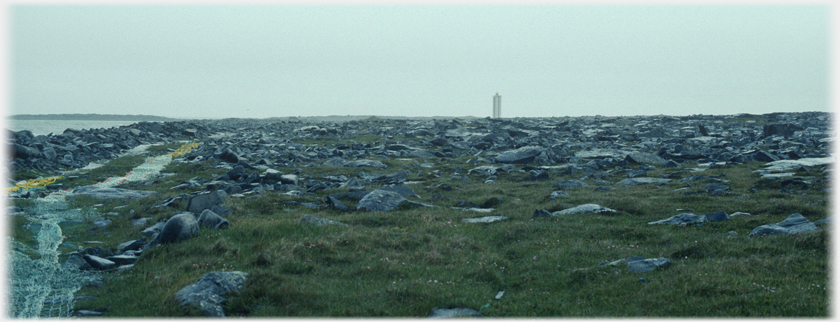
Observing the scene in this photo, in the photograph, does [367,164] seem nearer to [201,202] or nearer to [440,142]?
[201,202]

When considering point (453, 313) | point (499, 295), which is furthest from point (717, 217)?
point (453, 313)

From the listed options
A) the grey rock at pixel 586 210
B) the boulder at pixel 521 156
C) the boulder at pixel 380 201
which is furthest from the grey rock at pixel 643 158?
the boulder at pixel 380 201

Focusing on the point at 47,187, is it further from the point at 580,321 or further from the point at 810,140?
the point at 810,140

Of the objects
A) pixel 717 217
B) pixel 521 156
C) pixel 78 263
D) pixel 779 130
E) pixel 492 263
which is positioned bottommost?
pixel 78 263

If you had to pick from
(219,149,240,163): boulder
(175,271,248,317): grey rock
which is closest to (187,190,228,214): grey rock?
(175,271,248,317): grey rock

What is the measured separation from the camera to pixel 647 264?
26.8ft

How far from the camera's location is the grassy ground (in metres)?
6.74

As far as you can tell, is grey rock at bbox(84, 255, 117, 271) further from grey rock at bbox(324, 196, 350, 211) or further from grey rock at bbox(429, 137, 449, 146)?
grey rock at bbox(429, 137, 449, 146)

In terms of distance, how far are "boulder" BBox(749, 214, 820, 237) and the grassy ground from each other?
1.33 feet

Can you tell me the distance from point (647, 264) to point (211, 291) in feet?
21.9

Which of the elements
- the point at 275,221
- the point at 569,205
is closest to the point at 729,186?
the point at 569,205

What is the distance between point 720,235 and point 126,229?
42.8ft

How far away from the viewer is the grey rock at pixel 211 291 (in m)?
6.58

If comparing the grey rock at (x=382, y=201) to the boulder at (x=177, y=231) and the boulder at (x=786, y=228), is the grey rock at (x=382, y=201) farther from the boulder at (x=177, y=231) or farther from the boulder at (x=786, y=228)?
the boulder at (x=786, y=228)
